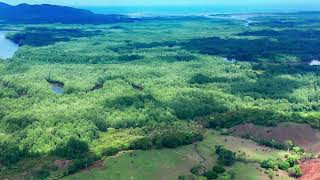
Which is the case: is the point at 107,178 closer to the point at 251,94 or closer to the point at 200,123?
the point at 200,123

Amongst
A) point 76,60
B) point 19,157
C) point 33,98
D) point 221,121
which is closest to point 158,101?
point 221,121

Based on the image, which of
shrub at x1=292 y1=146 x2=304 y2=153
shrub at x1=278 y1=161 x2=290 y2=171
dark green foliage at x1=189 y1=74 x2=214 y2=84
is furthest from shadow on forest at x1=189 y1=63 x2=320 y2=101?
shrub at x1=278 y1=161 x2=290 y2=171

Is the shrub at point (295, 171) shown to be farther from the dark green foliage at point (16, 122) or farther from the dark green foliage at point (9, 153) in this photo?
the dark green foliage at point (16, 122)

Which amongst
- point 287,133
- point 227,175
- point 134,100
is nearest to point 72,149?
point 227,175

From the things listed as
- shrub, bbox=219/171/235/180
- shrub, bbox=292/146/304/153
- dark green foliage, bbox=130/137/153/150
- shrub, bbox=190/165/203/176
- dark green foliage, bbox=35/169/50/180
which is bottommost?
dark green foliage, bbox=35/169/50/180

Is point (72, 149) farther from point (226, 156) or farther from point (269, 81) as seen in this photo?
point (269, 81)

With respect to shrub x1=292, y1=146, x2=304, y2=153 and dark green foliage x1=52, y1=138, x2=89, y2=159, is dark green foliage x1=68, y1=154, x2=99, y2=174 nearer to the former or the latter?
dark green foliage x1=52, y1=138, x2=89, y2=159
